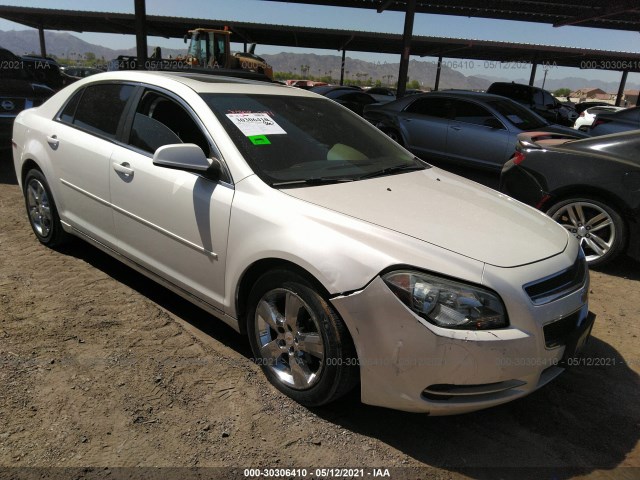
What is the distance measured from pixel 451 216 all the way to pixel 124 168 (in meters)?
2.10

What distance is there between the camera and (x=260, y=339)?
Answer: 8.69 feet

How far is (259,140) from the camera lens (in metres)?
2.82

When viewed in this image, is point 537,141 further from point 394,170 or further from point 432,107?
point 432,107

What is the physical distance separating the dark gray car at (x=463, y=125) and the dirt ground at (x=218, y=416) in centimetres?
501

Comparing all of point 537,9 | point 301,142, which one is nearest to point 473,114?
point 301,142

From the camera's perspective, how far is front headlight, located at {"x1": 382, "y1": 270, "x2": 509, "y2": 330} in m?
2.02

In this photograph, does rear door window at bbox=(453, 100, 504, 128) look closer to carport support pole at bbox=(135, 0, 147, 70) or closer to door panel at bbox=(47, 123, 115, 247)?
door panel at bbox=(47, 123, 115, 247)

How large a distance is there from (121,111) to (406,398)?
2745 mm

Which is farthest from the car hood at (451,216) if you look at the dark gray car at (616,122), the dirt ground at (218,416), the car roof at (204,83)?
the dark gray car at (616,122)

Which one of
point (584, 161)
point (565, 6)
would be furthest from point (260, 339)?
point (565, 6)

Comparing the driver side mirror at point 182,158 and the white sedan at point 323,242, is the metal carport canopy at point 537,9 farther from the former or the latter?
the driver side mirror at point 182,158

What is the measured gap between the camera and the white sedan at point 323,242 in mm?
2047

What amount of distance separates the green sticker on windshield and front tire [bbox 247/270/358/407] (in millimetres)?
828

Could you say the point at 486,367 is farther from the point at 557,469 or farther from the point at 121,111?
the point at 121,111
